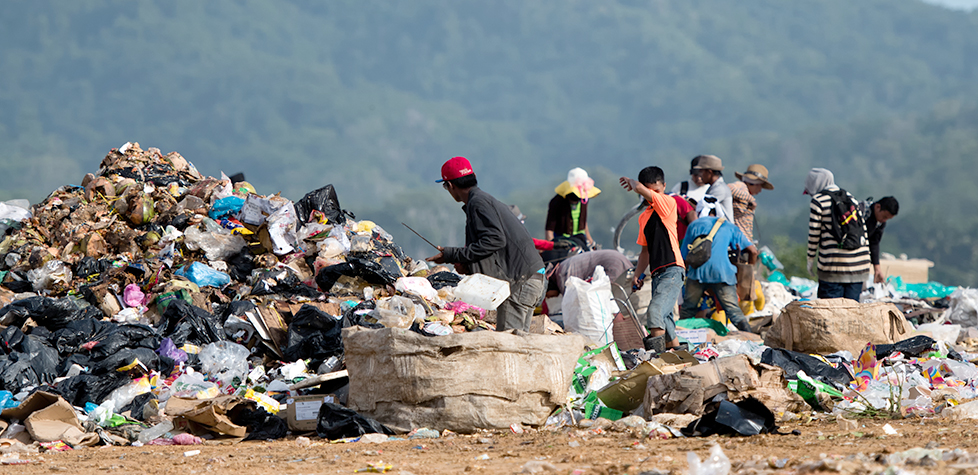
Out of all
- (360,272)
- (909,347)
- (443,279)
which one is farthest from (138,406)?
(909,347)

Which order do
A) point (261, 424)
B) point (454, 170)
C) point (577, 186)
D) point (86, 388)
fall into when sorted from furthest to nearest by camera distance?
point (577, 186)
point (86, 388)
point (454, 170)
point (261, 424)

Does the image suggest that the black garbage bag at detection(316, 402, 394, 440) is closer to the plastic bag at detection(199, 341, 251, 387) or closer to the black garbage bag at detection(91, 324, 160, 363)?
the plastic bag at detection(199, 341, 251, 387)

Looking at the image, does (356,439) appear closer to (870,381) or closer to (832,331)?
(870,381)

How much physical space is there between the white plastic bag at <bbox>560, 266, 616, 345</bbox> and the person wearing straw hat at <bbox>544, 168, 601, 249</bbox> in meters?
2.63

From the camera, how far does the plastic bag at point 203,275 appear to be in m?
6.61

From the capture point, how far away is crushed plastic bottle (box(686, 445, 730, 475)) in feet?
8.27

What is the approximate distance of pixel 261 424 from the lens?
462 centimetres

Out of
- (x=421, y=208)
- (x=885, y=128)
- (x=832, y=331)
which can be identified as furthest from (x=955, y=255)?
(x=832, y=331)

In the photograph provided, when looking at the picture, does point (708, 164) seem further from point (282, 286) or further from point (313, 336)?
point (313, 336)

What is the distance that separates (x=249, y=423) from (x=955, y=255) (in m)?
79.8

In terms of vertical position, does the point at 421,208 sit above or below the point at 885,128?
below

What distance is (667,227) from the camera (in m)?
5.87

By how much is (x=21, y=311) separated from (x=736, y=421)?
487 cm

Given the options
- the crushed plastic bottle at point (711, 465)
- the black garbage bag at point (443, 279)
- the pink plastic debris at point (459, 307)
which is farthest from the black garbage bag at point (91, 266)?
the crushed plastic bottle at point (711, 465)
